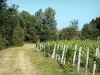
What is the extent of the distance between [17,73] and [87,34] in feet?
223

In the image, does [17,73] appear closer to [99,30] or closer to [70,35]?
[70,35]

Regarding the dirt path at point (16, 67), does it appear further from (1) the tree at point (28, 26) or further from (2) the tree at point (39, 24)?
(2) the tree at point (39, 24)

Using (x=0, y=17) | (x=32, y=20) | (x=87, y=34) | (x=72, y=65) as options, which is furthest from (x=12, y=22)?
(x=32, y=20)

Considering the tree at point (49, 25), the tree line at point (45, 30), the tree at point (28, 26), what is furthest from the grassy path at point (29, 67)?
the tree at point (49, 25)

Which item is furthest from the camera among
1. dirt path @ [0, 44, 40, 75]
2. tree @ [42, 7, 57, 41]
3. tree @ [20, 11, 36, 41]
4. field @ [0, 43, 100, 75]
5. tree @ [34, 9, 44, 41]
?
tree @ [34, 9, 44, 41]

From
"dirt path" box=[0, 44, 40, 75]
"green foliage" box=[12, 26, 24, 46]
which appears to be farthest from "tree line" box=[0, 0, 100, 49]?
"dirt path" box=[0, 44, 40, 75]

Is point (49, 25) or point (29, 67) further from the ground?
point (49, 25)

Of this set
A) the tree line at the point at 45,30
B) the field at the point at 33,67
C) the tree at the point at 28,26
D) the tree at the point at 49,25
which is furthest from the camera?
the tree at the point at 49,25

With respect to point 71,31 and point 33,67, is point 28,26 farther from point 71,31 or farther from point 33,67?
point 33,67

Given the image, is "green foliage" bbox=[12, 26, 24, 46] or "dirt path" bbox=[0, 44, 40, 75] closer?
"dirt path" bbox=[0, 44, 40, 75]

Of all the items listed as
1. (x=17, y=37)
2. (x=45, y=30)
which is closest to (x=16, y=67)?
(x=17, y=37)

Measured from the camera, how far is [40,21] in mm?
98188

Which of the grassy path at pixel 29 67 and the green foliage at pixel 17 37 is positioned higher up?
the green foliage at pixel 17 37

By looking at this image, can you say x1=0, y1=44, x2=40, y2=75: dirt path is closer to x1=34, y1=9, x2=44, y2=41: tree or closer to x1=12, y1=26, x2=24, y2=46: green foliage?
x1=12, y1=26, x2=24, y2=46: green foliage
